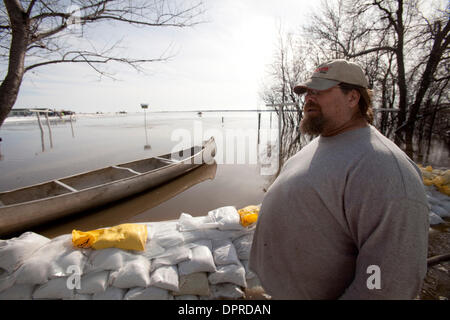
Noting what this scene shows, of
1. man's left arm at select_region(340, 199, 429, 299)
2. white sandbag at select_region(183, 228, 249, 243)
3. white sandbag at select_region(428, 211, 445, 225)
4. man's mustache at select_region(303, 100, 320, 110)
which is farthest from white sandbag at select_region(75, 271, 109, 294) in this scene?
white sandbag at select_region(428, 211, 445, 225)

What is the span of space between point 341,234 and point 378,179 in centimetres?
34

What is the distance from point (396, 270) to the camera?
840 millimetres

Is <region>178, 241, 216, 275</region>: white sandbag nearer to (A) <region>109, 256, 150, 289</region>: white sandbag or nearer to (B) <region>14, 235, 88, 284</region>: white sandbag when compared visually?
(A) <region>109, 256, 150, 289</region>: white sandbag

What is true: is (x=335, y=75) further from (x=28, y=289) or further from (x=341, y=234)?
(x=28, y=289)

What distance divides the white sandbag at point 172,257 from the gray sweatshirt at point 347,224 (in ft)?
4.99

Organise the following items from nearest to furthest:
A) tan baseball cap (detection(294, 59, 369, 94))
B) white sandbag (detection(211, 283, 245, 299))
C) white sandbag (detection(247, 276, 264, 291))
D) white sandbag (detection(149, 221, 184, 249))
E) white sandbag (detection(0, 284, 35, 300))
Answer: tan baseball cap (detection(294, 59, 369, 94)) → white sandbag (detection(0, 284, 35, 300)) → white sandbag (detection(211, 283, 245, 299)) → white sandbag (detection(247, 276, 264, 291)) → white sandbag (detection(149, 221, 184, 249))

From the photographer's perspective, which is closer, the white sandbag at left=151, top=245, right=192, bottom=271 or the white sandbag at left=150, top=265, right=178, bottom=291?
the white sandbag at left=150, top=265, right=178, bottom=291

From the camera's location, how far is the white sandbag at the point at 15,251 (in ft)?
7.72

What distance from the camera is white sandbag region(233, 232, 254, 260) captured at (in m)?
2.90

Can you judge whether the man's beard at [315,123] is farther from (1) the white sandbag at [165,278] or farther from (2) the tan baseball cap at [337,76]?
(1) the white sandbag at [165,278]

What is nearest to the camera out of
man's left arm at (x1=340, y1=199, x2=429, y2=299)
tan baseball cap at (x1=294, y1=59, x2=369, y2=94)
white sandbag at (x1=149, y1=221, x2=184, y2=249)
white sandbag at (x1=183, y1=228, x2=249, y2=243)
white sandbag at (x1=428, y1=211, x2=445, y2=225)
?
man's left arm at (x1=340, y1=199, x2=429, y2=299)

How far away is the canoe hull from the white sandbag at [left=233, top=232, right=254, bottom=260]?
4.17m

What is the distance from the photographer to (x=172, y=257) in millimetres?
2693
